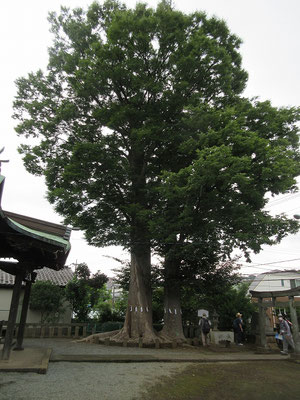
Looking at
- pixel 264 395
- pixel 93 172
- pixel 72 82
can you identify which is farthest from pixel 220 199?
pixel 72 82

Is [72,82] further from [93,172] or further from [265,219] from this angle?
[265,219]

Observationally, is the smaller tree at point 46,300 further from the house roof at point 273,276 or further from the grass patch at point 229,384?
the house roof at point 273,276

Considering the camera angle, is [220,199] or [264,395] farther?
[220,199]

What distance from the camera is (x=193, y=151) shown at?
456 inches

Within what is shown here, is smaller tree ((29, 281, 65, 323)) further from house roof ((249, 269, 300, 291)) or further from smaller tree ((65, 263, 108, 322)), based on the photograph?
house roof ((249, 269, 300, 291))

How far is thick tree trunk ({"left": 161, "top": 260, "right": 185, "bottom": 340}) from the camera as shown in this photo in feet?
43.9

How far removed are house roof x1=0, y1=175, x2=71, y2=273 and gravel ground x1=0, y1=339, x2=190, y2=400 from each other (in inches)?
102

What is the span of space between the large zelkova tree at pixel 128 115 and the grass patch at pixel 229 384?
5.73 m

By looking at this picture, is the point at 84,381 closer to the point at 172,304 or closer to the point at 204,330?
the point at 204,330

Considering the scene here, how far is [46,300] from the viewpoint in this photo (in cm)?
1691

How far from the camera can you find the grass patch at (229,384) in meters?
5.18

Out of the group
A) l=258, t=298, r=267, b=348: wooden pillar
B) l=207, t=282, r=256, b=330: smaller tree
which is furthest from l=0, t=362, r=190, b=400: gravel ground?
l=207, t=282, r=256, b=330: smaller tree

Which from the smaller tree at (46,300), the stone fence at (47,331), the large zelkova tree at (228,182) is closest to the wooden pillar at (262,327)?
the large zelkova tree at (228,182)

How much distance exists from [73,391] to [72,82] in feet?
42.1
